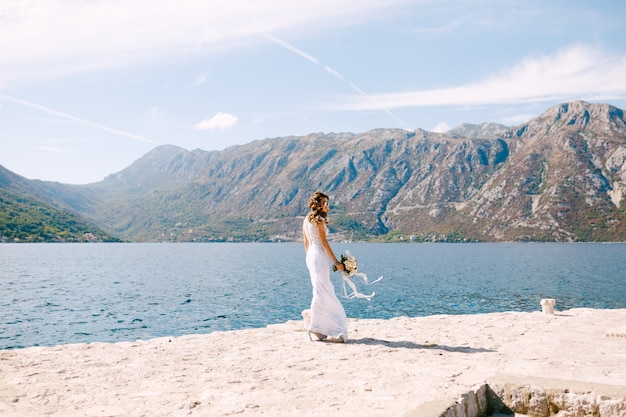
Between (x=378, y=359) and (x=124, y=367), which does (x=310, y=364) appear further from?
(x=124, y=367)

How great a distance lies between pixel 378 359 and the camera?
33.1 ft

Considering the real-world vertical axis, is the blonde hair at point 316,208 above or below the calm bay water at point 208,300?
above

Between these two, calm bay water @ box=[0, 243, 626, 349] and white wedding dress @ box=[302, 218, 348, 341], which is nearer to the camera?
white wedding dress @ box=[302, 218, 348, 341]

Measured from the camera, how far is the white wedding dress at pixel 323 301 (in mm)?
12266

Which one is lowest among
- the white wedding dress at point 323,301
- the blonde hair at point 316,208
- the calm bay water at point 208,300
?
the calm bay water at point 208,300

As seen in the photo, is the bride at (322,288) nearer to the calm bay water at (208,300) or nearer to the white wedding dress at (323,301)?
the white wedding dress at (323,301)

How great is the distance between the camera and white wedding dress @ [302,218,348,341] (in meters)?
12.3

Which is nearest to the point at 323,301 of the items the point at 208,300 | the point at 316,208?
the point at 316,208

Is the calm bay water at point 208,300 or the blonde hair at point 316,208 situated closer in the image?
the blonde hair at point 316,208

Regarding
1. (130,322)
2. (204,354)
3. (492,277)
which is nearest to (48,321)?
(130,322)

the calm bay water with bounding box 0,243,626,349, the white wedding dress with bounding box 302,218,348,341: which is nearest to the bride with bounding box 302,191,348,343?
the white wedding dress with bounding box 302,218,348,341

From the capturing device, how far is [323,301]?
12.3 meters

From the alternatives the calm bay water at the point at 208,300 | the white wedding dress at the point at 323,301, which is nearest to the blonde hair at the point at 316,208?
the white wedding dress at the point at 323,301

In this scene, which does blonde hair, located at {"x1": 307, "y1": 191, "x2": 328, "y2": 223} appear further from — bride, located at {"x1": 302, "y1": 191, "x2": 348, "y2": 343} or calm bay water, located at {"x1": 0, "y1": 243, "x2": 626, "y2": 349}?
calm bay water, located at {"x1": 0, "y1": 243, "x2": 626, "y2": 349}
